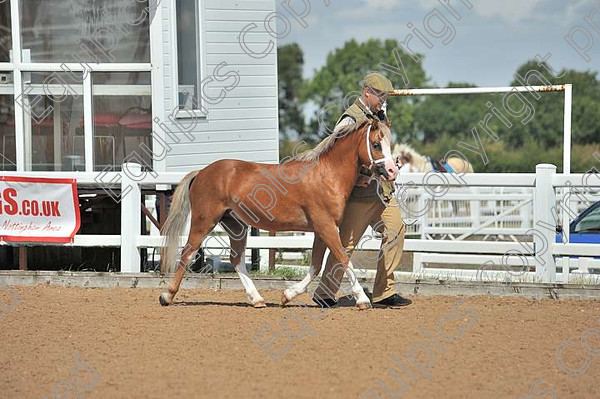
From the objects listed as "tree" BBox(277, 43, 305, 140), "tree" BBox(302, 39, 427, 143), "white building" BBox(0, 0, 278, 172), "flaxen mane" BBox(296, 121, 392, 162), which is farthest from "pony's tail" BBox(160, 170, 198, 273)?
"tree" BBox(277, 43, 305, 140)

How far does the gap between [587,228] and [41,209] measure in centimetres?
803

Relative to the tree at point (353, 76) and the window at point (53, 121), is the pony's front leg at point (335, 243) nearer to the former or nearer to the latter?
the window at point (53, 121)

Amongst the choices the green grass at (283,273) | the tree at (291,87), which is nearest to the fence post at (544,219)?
the green grass at (283,273)

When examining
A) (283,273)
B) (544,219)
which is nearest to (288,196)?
(283,273)

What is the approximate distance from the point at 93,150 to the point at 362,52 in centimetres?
7655

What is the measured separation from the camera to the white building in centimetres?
1215

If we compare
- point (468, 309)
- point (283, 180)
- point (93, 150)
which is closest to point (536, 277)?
point (468, 309)

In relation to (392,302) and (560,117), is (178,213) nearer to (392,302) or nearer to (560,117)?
(392,302)

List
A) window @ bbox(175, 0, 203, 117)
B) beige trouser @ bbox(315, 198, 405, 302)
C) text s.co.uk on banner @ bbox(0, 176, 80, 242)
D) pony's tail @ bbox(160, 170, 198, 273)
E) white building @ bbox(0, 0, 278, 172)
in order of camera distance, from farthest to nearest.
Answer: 1. window @ bbox(175, 0, 203, 117)
2. white building @ bbox(0, 0, 278, 172)
3. text s.co.uk on banner @ bbox(0, 176, 80, 242)
4. pony's tail @ bbox(160, 170, 198, 273)
5. beige trouser @ bbox(315, 198, 405, 302)

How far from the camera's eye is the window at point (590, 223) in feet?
42.9

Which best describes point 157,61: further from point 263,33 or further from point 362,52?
point 362,52

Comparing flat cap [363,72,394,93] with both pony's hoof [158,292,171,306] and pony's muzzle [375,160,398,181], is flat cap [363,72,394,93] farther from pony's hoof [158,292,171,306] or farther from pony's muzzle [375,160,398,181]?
pony's hoof [158,292,171,306]

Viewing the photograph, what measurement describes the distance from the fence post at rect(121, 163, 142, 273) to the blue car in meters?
6.51

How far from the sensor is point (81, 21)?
12.3m
